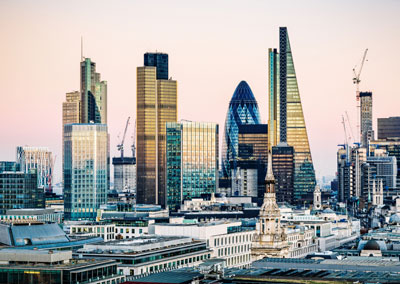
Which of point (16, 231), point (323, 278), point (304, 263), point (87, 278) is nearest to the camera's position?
point (323, 278)

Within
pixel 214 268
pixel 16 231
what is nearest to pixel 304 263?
pixel 214 268

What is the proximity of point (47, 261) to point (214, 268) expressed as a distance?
19.5m

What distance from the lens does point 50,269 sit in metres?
133

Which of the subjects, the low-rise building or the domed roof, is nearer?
the low-rise building

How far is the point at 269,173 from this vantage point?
181625 mm

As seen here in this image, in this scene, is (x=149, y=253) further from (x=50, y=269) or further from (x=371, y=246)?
(x=371, y=246)

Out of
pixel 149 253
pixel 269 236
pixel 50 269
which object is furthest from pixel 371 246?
pixel 50 269

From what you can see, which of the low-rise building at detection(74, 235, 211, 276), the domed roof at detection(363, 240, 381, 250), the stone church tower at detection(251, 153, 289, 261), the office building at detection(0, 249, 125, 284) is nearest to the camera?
the office building at detection(0, 249, 125, 284)

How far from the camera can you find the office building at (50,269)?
13325cm

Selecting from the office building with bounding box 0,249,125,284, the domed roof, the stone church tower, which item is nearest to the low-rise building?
the stone church tower

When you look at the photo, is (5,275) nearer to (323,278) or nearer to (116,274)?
(116,274)

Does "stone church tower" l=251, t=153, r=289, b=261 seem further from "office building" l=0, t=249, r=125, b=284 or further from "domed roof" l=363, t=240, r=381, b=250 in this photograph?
"office building" l=0, t=249, r=125, b=284

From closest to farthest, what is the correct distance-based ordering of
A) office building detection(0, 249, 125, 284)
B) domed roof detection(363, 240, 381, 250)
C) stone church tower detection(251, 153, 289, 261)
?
office building detection(0, 249, 125, 284) → stone church tower detection(251, 153, 289, 261) → domed roof detection(363, 240, 381, 250)

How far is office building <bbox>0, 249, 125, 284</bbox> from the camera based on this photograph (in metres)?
133
